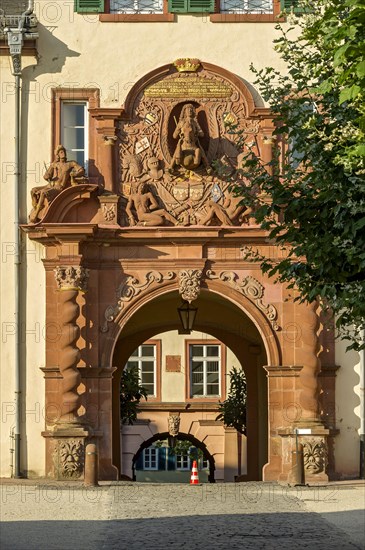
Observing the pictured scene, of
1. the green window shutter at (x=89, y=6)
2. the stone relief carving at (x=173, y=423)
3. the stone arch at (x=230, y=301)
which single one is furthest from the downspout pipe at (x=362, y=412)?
the stone relief carving at (x=173, y=423)

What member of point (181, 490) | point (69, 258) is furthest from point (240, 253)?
point (181, 490)

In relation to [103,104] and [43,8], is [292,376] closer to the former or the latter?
[103,104]

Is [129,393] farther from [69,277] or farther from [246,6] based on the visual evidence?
[246,6]

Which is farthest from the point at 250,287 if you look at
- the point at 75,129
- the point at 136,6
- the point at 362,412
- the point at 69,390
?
the point at 136,6

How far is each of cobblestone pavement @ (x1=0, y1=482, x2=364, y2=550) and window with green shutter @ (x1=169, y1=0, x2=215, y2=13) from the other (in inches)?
309

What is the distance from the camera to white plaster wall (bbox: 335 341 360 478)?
2473 cm

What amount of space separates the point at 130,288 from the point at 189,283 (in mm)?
952

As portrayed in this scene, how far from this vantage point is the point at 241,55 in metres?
25.1

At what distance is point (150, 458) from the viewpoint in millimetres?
52562

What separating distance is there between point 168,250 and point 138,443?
2352 cm

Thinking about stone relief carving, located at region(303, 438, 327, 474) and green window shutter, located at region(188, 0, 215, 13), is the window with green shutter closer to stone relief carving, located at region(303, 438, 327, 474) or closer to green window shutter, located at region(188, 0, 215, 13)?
green window shutter, located at region(188, 0, 215, 13)

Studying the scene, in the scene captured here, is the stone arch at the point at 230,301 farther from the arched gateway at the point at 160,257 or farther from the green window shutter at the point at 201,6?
the green window shutter at the point at 201,6

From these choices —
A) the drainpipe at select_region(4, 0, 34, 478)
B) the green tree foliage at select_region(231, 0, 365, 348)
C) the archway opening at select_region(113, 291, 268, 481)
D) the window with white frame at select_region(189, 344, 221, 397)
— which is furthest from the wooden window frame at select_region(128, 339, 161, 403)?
the green tree foliage at select_region(231, 0, 365, 348)

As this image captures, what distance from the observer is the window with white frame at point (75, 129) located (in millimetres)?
25016
